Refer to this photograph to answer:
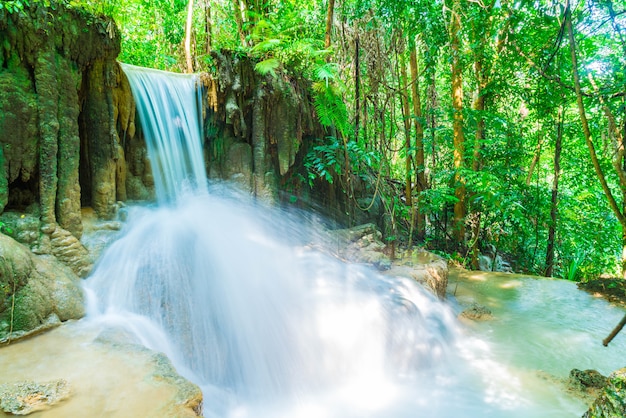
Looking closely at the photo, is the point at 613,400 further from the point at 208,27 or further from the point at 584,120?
the point at 208,27

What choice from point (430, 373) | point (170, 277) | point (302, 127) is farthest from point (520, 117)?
point (170, 277)

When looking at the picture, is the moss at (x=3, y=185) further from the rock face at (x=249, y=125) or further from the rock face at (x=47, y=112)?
the rock face at (x=249, y=125)

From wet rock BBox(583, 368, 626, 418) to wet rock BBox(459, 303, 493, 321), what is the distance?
14.2 ft

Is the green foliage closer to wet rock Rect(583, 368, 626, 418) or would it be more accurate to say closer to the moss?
the moss

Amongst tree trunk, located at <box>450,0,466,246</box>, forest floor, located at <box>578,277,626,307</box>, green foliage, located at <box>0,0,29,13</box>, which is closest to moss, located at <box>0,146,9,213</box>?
green foliage, located at <box>0,0,29,13</box>

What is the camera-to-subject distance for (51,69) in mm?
4988

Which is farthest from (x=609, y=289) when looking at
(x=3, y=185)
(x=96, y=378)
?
(x=3, y=185)

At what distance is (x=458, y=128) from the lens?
364 inches

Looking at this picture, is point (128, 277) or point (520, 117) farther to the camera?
point (520, 117)

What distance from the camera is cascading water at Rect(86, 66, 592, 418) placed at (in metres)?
4.02

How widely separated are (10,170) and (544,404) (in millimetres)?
6654

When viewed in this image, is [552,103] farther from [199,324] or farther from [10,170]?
[10,170]

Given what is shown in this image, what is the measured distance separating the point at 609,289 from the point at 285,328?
6.37 metres

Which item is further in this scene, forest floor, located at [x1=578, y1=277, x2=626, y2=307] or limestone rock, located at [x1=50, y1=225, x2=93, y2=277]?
forest floor, located at [x1=578, y1=277, x2=626, y2=307]
